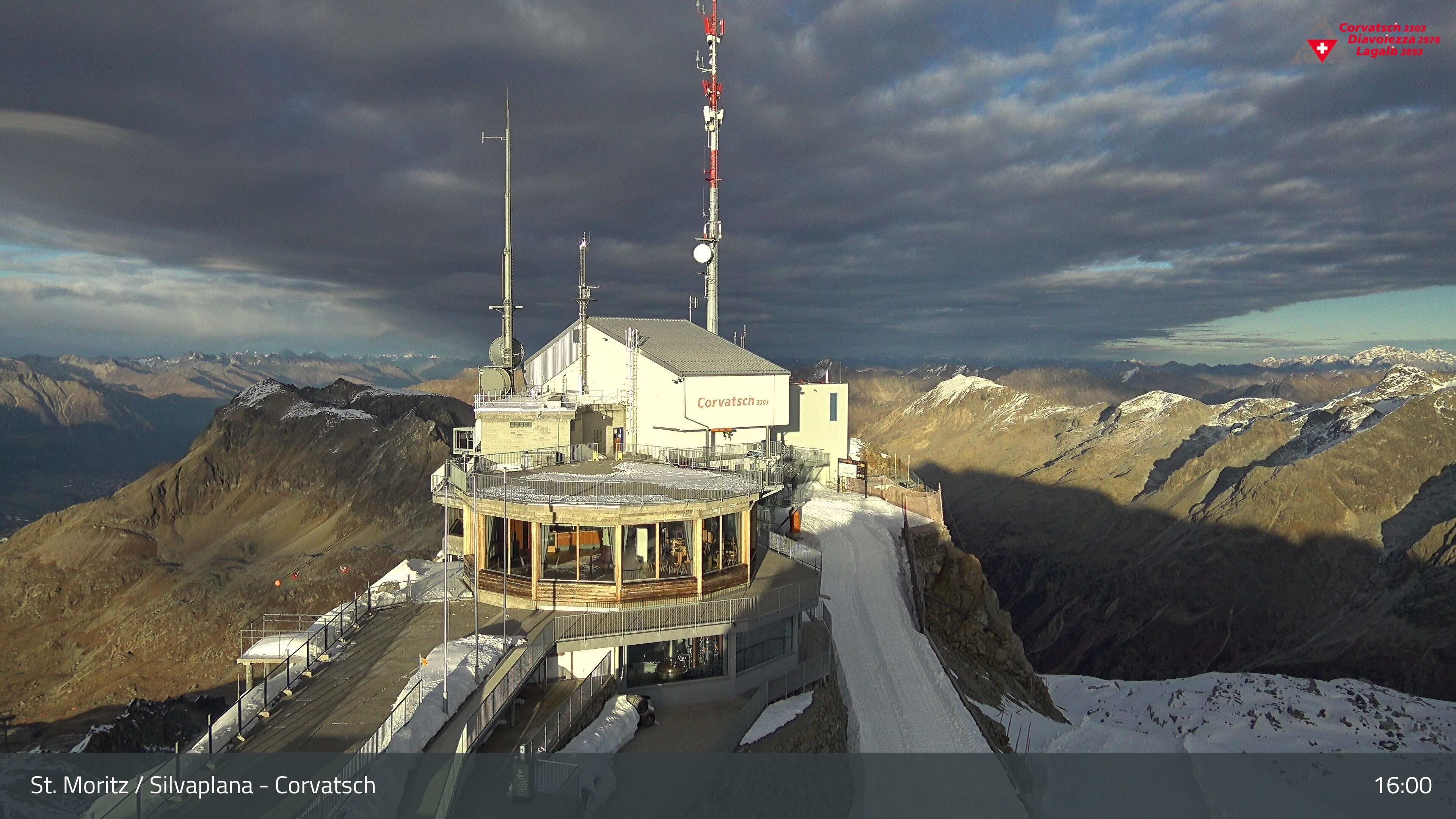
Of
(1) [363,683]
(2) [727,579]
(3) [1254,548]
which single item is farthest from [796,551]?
(3) [1254,548]

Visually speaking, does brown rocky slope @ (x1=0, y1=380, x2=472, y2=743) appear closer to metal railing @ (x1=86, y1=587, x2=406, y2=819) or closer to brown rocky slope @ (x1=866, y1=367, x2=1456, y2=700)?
→ metal railing @ (x1=86, y1=587, x2=406, y2=819)

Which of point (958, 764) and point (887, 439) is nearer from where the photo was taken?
point (958, 764)

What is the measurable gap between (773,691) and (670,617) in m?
3.40

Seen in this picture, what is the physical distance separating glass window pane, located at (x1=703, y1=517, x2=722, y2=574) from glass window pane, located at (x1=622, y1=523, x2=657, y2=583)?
1349 mm

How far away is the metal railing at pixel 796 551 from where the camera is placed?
24312 millimetres

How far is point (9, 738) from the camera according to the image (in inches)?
1574

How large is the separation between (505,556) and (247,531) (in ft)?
227

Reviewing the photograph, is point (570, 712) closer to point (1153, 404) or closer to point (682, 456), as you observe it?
point (682, 456)

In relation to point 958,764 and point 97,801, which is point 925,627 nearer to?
point 958,764

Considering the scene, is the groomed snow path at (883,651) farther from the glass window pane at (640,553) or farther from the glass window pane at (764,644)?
the glass window pane at (640,553)

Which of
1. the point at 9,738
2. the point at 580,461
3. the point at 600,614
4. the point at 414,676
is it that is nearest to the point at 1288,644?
the point at 580,461

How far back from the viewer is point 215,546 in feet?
239
